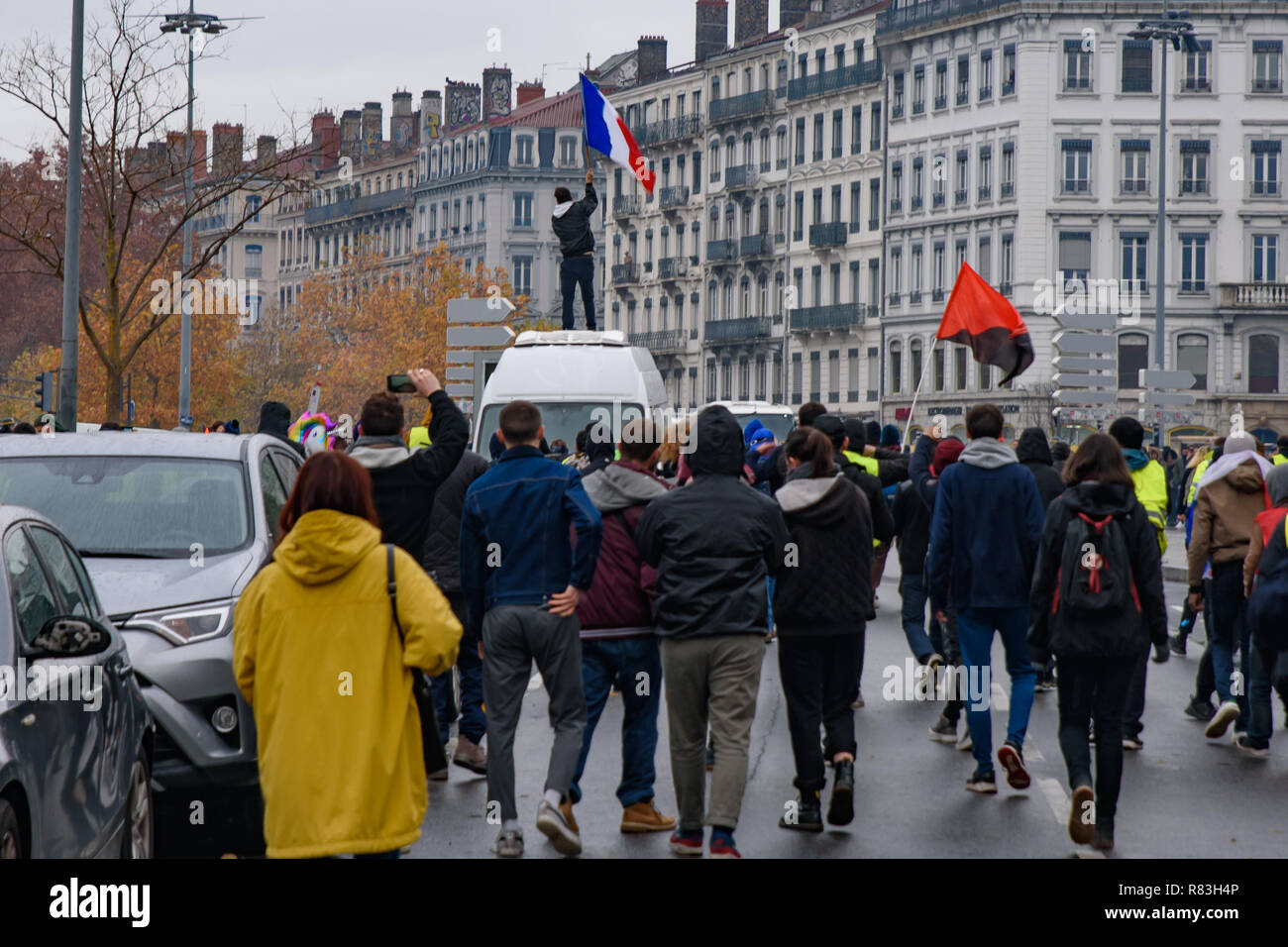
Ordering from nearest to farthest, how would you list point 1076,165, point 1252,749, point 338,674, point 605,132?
point 338,674
point 1252,749
point 605,132
point 1076,165

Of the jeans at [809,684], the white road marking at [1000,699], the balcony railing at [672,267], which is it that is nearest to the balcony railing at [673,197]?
the balcony railing at [672,267]

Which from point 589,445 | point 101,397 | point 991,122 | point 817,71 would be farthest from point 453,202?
point 589,445

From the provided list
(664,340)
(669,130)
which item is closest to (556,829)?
(664,340)

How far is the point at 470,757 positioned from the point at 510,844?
2.46 metres

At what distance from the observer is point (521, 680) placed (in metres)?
9.27

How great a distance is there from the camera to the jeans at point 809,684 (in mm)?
10086

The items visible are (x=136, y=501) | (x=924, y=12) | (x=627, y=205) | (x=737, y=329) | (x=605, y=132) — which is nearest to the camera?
(x=136, y=501)

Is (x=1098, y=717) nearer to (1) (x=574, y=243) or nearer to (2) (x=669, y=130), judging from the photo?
(1) (x=574, y=243)

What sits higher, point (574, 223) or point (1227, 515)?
point (574, 223)

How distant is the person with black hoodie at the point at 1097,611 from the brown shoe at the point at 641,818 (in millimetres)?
1922

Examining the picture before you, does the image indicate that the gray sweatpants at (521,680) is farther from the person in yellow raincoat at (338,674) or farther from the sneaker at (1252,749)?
the sneaker at (1252,749)

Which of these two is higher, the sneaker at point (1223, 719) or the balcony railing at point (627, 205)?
the balcony railing at point (627, 205)

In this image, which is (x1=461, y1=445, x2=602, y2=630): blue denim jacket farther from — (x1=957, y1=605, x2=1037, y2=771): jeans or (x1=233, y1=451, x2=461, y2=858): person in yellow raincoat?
(x1=957, y1=605, x2=1037, y2=771): jeans

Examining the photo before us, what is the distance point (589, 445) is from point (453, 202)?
11157 cm
